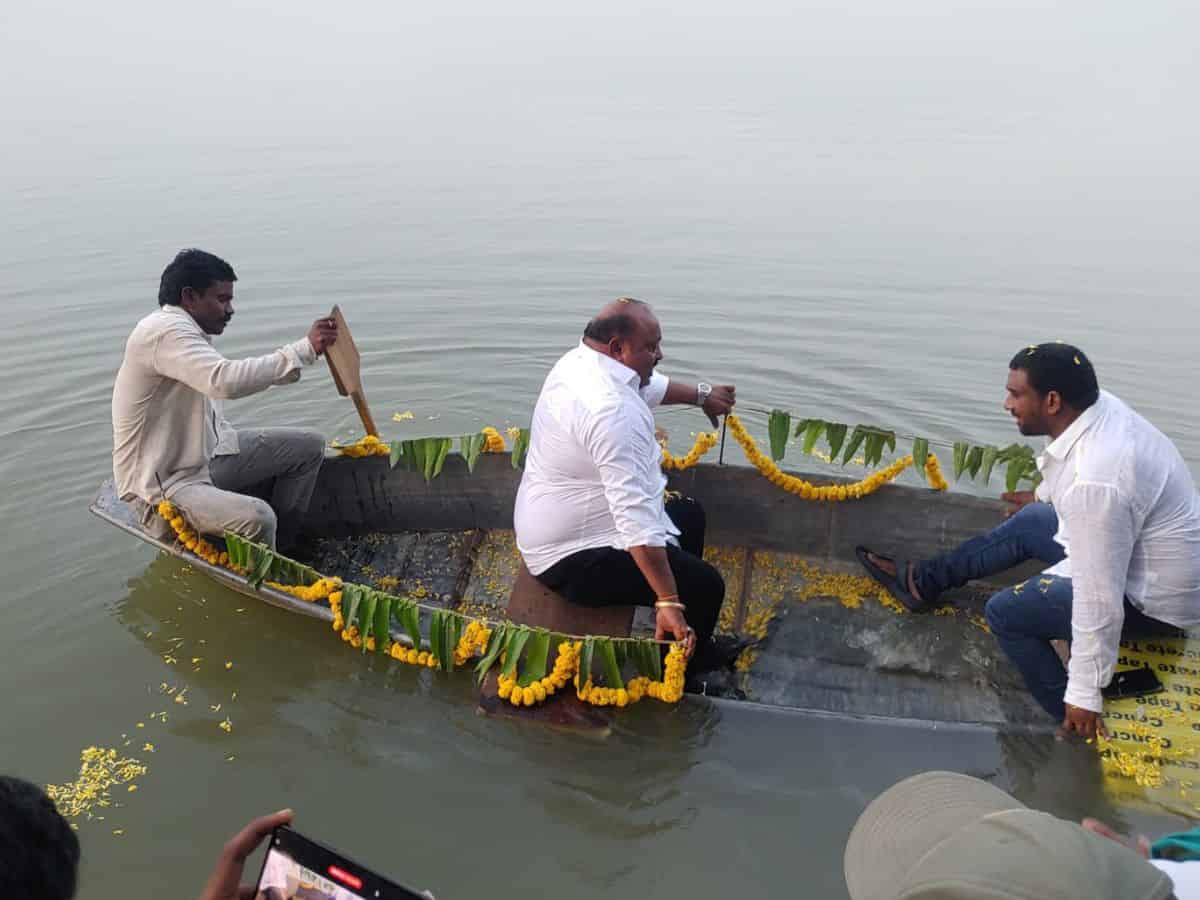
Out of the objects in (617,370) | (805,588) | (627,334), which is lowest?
(805,588)

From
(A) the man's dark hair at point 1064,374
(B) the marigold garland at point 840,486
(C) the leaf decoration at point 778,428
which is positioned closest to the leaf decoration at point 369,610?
(B) the marigold garland at point 840,486

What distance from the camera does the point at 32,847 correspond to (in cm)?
159

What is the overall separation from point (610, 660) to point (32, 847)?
2.65 metres

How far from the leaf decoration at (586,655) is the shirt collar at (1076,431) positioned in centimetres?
212

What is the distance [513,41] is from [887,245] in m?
32.5

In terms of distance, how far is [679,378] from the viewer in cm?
893

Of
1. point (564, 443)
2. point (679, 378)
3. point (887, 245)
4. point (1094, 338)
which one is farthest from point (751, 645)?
point (887, 245)

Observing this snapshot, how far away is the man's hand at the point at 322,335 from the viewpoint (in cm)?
494

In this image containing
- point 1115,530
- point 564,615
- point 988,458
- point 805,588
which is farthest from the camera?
point 805,588

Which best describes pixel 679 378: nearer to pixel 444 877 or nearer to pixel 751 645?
pixel 751 645

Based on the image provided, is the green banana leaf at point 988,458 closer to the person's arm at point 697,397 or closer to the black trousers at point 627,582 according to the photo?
the person's arm at point 697,397

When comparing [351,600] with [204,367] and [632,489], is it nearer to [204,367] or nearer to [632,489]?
[204,367]

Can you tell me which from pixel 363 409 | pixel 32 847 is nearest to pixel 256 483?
pixel 363 409

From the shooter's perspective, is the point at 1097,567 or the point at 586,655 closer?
the point at 1097,567
